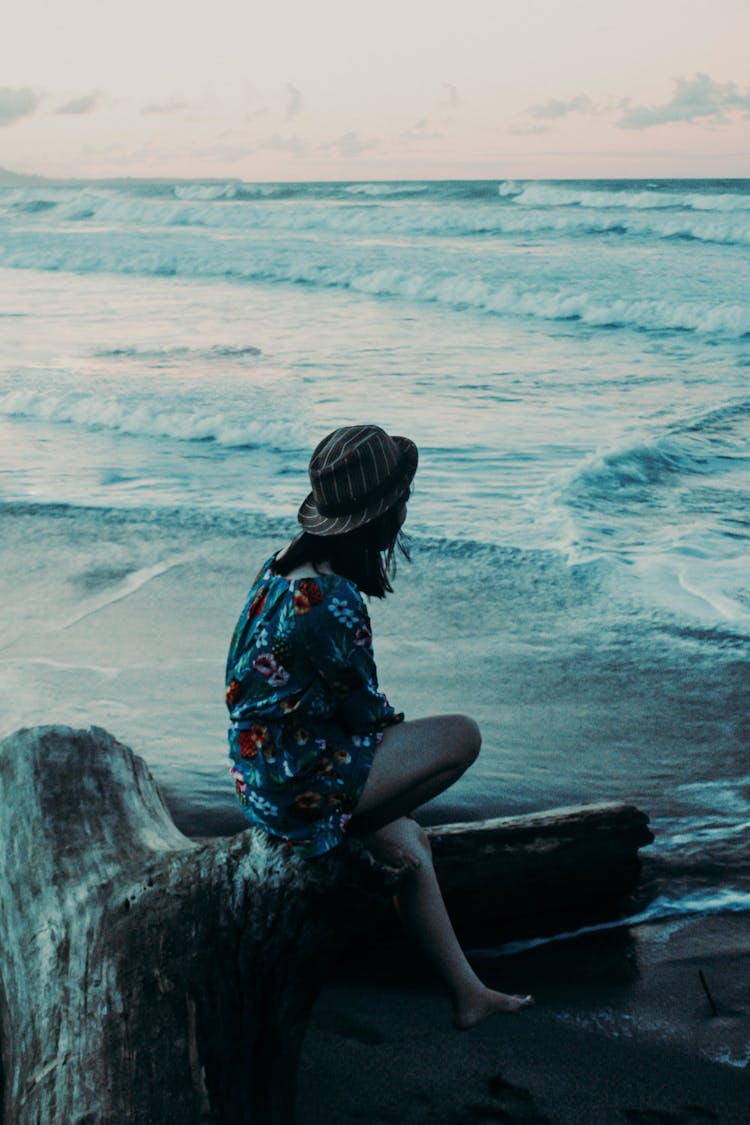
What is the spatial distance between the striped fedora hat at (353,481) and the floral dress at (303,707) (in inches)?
6.4

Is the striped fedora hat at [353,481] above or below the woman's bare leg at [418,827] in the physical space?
above

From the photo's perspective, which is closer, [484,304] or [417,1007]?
[417,1007]

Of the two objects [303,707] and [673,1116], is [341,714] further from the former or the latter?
[673,1116]

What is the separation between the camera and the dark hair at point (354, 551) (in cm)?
283

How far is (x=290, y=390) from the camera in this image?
12.8m

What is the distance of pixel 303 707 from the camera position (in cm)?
275

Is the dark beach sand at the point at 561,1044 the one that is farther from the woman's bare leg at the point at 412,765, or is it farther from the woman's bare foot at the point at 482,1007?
the woman's bare leg at the point at 412,765

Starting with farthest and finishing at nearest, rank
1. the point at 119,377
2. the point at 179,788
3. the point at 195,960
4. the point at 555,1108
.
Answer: the point at 119,377
the point at 179,788
the point at 555,1108
the point at 195,960

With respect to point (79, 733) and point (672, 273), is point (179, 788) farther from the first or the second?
point (672, 273)

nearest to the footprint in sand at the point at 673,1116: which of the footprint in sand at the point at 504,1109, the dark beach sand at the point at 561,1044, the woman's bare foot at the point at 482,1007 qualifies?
the dark beach sand at the point at 561,1044

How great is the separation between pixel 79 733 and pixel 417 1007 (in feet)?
4.14

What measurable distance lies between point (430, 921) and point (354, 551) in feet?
3.02

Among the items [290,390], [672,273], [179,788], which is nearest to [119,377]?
[290,390]

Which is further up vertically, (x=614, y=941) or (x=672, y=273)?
(x=672, y=273)
